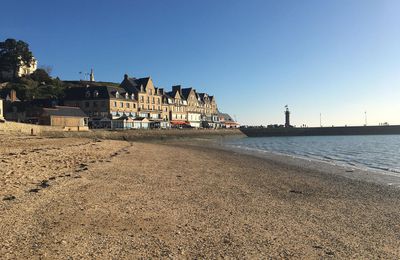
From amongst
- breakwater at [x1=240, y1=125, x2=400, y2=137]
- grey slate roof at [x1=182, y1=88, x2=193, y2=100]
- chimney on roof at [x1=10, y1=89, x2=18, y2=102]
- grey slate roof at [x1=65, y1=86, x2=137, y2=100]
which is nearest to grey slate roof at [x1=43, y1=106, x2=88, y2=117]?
grey slate roof at [x1=65, y1=86, x2=137, y2=100]

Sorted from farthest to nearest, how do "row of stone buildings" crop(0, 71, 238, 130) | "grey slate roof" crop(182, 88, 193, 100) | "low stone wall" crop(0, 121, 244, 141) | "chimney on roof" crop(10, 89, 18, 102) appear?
"grey slate roof" crop(182, 88, 193, 100) < "chimney on roof" crop(10, 89, 18, 102) < "row of stone buildings" crop(0, 71, 238, 130) < "low stone wall" crop(0, 121, 244, 141)

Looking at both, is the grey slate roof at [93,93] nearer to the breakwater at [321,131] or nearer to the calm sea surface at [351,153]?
the calm sea surface at [351,153]

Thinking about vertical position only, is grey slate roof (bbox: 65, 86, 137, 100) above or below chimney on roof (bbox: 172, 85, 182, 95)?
below

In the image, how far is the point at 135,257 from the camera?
644 centimetres

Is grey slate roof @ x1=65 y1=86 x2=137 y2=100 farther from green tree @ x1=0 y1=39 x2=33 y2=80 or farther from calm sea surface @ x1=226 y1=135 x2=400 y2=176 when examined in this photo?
calm sea surface @ x1=226 y1=135 x2=400 y2=176

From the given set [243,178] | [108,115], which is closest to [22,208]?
[243,178]

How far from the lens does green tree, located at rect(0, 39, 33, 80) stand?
9431 centimetres

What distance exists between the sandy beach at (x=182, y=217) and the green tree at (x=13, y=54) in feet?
303

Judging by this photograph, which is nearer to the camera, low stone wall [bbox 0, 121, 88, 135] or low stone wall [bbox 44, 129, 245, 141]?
low stone wall [bbox 0, 121, 88, 135]

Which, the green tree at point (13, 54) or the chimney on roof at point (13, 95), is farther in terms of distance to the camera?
the green tree at point (13, 54)

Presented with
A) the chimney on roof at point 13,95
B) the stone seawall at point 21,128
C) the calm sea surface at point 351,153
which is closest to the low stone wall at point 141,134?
the stone seawall at point 21,128

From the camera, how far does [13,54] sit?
3748 inches

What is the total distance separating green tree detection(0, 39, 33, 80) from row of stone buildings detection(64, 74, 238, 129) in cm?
1868

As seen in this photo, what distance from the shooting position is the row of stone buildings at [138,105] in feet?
261
